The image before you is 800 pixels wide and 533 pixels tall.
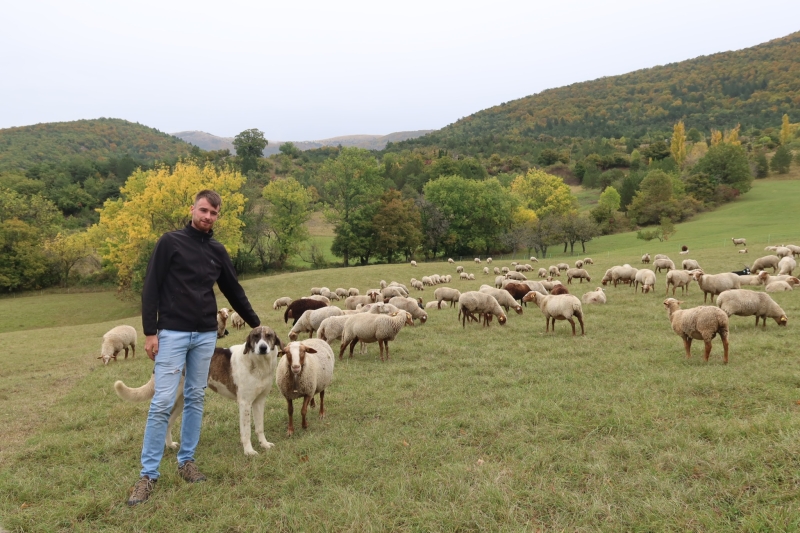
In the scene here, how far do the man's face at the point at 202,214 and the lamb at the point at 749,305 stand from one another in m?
12.4

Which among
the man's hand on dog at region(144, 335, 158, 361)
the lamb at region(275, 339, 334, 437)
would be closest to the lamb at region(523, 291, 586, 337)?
the lamb at region(275, 339, 334, 437)

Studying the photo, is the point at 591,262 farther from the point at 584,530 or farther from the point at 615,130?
the point at 615,130

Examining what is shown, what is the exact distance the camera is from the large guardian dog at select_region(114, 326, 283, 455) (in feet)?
18.6

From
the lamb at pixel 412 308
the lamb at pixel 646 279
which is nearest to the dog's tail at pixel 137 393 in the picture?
the lamb at pixel 412 308

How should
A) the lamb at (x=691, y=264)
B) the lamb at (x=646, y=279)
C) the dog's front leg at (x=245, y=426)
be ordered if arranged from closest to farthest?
the dog's front leg at (x=245, y=426), the lamb at (x=646, y=279), the lamb at (x=691, y=264)

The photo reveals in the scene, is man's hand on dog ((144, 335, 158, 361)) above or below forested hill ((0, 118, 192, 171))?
below

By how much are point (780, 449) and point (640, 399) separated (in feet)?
7.30

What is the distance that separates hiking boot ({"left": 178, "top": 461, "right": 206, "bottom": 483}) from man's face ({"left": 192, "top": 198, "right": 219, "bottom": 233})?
296 centimetres

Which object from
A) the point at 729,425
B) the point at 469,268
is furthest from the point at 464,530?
the point at 469,268

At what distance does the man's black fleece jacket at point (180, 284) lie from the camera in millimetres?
4840

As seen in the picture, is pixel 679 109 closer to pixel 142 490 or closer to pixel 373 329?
pixel 373 329

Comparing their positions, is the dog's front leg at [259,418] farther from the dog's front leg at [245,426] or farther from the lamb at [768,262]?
the lamb at [768,262]

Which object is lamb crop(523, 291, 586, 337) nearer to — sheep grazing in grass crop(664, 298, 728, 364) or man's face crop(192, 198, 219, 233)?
sheep grazing in grass crop(664, 298, 728, 364)

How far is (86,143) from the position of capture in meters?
136
